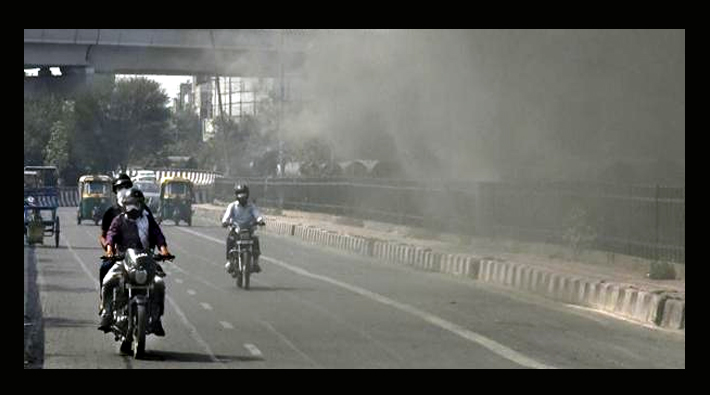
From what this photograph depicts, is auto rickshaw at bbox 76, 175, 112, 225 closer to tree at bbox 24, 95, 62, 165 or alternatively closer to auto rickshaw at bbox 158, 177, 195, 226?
auto rickshaw at bbox 158, 177, 195, 226

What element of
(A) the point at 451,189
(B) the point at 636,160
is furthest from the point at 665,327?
(B) the point at 636,160

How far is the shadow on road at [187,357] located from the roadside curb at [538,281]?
21.3 ft

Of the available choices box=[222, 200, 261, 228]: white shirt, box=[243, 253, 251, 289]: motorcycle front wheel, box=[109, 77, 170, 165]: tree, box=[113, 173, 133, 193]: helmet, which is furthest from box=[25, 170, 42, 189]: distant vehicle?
box=[109, 77, 170, 165]: tree

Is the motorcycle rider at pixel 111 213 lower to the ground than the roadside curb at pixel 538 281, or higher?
higher

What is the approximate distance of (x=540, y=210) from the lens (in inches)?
1185

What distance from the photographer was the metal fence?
23.9 meters

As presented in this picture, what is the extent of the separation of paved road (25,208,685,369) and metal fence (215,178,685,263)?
7.55 ft

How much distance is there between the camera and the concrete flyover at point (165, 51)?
5053 cm

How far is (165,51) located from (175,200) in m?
5.75

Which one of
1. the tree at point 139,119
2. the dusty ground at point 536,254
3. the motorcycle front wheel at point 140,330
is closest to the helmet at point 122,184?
the motorcycle front wheel at point 140,330

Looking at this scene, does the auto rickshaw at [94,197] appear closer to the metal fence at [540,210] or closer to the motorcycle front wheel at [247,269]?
the metal fence at [540,210]
